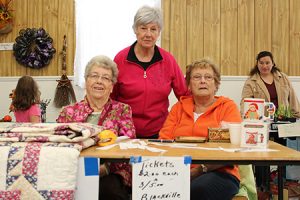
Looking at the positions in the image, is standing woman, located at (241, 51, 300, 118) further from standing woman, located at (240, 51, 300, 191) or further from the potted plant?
the potted plant

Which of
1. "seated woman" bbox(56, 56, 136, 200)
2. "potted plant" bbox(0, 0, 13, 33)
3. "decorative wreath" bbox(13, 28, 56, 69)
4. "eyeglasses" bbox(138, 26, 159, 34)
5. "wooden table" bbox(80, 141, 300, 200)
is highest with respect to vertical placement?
"potted plant" bbox(0, 0, 13, 33)

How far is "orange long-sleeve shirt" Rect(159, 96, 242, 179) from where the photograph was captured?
6.59ft

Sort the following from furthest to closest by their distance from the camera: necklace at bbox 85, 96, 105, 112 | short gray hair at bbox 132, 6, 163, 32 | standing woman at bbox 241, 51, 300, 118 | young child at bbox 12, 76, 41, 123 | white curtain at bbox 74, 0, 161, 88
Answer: white curtain at bbox 74, 0, 161, 88 < standing woman at bbox 241, 51, 300, 118 < young child at bbox 12, 76, 41, 123 < short gray hair at bbox 132, 6, 163, 32 < necklace at bbox 85, 96, 105, 112

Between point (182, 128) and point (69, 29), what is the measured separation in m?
3.38

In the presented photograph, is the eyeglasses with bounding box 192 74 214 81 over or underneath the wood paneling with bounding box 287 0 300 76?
underneath

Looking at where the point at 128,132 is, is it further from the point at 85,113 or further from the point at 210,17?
the point at 210,17

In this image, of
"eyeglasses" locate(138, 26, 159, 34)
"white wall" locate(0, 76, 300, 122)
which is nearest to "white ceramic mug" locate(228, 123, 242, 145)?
"eyeglasses" locate(138, 26, 159, 34)

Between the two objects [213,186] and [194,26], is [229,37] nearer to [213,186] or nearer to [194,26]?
[194,26]

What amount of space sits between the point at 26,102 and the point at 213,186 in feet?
8.60

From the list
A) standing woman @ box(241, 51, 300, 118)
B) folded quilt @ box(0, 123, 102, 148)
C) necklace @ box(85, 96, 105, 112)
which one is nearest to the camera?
folded quilt @ box(0, 123, 102, 148)

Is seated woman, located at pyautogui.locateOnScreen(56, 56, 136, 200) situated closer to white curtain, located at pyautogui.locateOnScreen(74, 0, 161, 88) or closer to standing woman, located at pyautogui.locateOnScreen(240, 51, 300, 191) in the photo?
standing woman, located at pyautogui.locateOnScreen(240, 51, 300, 191)

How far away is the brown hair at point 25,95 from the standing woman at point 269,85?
222 centimetres

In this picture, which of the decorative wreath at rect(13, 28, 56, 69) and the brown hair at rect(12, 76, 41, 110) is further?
the decorative wreath at rect(13, 28, 56, 69)

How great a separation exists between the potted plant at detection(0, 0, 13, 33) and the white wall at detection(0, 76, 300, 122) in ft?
2.15
